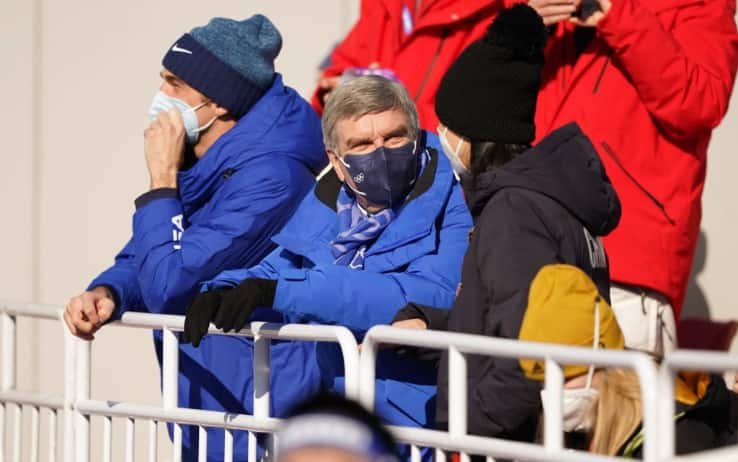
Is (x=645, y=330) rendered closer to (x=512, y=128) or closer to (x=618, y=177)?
(x=618, y=177)

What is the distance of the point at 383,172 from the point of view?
14.0 ft

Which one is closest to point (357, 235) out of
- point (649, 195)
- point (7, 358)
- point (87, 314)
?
point (87, 314)

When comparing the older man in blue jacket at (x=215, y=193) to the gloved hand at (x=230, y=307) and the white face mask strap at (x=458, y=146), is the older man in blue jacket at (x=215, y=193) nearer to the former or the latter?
the gloved hand at (x=230, y=307)

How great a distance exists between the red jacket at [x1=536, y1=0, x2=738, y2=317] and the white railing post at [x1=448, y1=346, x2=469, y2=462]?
1528mm

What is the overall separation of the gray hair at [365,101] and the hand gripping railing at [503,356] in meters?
0.82

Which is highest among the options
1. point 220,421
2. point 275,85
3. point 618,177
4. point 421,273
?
point 275,85

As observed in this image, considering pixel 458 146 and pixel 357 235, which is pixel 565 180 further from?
pixel 357 235

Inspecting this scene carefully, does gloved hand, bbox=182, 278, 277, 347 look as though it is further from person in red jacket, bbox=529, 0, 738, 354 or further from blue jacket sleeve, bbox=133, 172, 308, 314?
person in red jacket, bbox=529, 0, 738, 354

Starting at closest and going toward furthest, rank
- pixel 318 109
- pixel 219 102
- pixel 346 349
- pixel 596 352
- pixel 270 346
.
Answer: pixel 596 352 < pixel 346 349 < pixel 270 346 < pixel 219 102 < pixel 318 109

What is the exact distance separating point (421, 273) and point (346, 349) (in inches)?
18.3

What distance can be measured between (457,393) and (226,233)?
1.29m

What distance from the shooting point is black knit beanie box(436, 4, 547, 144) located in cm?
428

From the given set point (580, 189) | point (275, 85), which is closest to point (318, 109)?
point (275, 85)

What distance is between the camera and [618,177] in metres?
5.04
